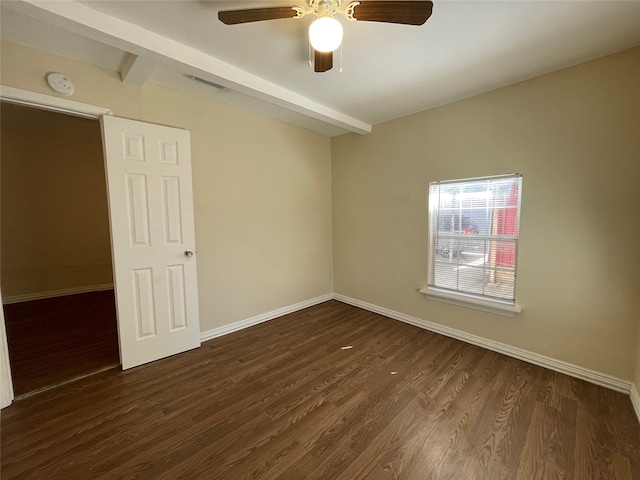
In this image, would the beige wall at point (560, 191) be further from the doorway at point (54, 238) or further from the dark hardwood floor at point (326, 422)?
the doorway at point (54, 238)

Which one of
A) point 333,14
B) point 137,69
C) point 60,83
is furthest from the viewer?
point 137,69

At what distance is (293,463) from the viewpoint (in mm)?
1411

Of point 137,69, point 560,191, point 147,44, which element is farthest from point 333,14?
point 560,191

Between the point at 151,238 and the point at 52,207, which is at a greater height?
the point at 52,207

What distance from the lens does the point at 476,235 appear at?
266cm

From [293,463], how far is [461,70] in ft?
9.93

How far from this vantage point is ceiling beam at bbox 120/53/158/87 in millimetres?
1941

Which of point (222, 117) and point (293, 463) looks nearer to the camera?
point (293, 463)

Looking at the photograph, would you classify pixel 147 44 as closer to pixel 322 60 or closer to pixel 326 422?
pixel 322 60

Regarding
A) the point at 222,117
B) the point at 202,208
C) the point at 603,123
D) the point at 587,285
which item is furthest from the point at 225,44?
the point at 587,285

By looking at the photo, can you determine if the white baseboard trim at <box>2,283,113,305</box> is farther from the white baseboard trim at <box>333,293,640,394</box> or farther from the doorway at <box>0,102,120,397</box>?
the white baseboard trim at <box>333,293,640,394</box>

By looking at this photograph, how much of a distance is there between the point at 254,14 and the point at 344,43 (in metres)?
0.72

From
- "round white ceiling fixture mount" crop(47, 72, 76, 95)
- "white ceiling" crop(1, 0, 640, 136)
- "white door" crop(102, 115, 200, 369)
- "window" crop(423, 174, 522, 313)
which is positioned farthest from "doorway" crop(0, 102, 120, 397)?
"window" crop(423, 174, 522, 313)

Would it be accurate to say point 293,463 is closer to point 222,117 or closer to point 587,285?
point 587,285
